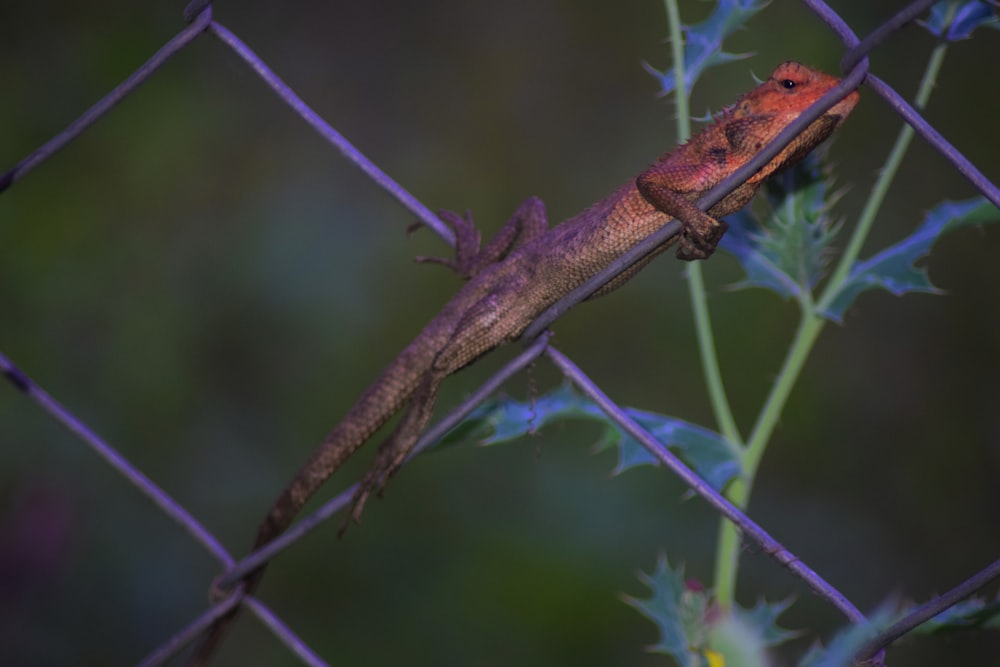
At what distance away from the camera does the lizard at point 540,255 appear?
1.48m

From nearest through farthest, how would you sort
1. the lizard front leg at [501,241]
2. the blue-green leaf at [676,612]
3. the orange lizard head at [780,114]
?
the blue-green leaf at [676,612] < the orange lizard head at [780,114] < the lizard front leg at [501,241]

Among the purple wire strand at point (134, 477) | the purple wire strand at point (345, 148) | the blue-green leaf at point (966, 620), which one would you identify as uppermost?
the purple wire strand at point (345, 148)

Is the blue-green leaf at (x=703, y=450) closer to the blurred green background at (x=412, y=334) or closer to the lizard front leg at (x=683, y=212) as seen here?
the lizard front leg at (x=683, y=212)

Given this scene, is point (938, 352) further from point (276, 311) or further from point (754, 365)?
point (276, 311)

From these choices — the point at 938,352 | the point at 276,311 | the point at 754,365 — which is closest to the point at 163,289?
the point at 276,311

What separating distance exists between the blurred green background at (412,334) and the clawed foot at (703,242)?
2.11 meters

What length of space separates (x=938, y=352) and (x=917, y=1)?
14.2ft

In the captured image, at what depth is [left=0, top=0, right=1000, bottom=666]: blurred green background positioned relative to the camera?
3.65 metres

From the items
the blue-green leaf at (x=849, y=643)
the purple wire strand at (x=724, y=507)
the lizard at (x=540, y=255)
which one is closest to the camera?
the blue-green leaf at (x=849, y=643)

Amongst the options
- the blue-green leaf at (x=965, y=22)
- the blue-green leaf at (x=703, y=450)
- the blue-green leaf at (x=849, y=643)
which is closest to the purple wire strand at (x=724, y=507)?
the blue-green leaf at (x=849, y=643)

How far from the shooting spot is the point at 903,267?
1441 millimetres

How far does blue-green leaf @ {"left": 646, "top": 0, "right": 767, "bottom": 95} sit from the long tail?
653mm

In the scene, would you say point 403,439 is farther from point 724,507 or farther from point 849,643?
point 849,643


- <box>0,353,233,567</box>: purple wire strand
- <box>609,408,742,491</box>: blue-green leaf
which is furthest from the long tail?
<box>609,408,742,491</box>: blue-green leaf
